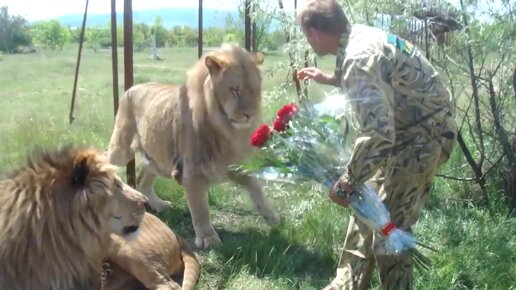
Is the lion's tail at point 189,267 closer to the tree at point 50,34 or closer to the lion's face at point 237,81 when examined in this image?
the lion's face at point 237,81

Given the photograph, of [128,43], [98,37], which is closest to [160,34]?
[98,37]

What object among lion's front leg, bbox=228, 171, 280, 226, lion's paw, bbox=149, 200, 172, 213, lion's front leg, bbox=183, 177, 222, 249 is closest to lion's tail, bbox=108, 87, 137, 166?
lion's paw, bbox=149, 200, 172, 213

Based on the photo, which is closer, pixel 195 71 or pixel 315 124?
pixel 315 124

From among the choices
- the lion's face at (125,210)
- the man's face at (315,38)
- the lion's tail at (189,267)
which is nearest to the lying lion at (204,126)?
the lion's tail at (189,267)

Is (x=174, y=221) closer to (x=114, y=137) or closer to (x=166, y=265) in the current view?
(x=114, y=137)

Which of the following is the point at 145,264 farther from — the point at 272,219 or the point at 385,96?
the point at 385,96

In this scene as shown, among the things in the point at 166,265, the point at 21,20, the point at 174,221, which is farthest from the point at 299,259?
the point at 21,20

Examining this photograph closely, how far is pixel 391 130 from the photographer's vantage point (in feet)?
12.2

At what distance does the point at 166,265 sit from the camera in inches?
203

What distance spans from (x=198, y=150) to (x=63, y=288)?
2832mm

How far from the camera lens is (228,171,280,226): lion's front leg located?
655cm

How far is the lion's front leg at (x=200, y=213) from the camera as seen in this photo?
6156 millimetres

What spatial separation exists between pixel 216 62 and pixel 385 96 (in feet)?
7.83

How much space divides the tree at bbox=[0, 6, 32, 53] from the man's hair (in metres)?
23.2
